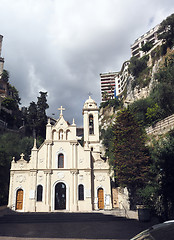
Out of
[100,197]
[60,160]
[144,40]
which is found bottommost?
[100,197]

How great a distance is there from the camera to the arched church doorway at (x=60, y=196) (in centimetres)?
2658

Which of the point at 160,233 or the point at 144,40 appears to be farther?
the point at 144,40

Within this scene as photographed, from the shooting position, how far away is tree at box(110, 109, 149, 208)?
20.8 metres

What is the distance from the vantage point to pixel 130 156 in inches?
851

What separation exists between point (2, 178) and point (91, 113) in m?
17.6

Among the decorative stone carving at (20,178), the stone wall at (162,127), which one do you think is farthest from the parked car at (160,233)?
the decorative stone carving at (20,178)

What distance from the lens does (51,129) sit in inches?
1211

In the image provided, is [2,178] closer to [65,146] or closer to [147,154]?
[65,146]

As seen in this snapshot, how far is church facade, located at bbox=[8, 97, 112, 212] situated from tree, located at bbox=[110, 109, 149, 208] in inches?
232

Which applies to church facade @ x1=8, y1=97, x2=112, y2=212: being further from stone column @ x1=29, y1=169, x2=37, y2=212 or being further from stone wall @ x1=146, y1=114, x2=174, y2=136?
stone wall @ x1=146, y1=114, x2=174, y2=136

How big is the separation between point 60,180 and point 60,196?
2.03 m

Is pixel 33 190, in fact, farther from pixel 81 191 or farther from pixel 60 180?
pixel 81 191

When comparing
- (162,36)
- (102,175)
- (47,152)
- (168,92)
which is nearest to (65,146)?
(47,152)

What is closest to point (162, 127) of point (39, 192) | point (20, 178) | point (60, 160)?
point (60, 160)
